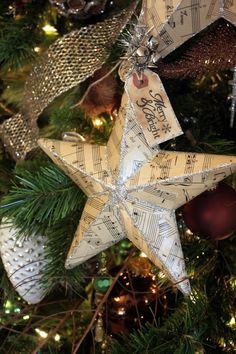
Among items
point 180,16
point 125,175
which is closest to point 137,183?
point 125,175

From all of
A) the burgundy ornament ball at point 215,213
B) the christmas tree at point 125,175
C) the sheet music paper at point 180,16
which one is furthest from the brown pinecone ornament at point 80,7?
the burgundy ornament ball at point 215,213

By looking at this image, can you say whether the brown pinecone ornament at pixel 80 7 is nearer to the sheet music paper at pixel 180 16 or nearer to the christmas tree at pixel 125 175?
the christmas tree at pixel 125 175

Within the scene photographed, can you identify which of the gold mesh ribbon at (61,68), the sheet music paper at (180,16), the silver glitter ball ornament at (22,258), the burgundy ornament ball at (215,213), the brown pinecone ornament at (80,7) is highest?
the sheet music paper at (180,16)

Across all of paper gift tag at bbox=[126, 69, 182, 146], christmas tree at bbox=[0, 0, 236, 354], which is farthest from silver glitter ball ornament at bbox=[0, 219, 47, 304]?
paper gift tag at bbox=[126, 69, 182, 146]

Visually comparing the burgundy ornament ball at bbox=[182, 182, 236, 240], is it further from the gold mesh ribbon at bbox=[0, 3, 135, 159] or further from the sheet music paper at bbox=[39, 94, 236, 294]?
the gold mesh ribbon at bbox=[0, 3, 135, 159]

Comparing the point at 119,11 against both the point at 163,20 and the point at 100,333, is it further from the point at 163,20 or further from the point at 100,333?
the point at 100,333

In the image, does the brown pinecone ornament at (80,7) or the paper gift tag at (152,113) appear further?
the brown pinecone ornament at (80,7)
